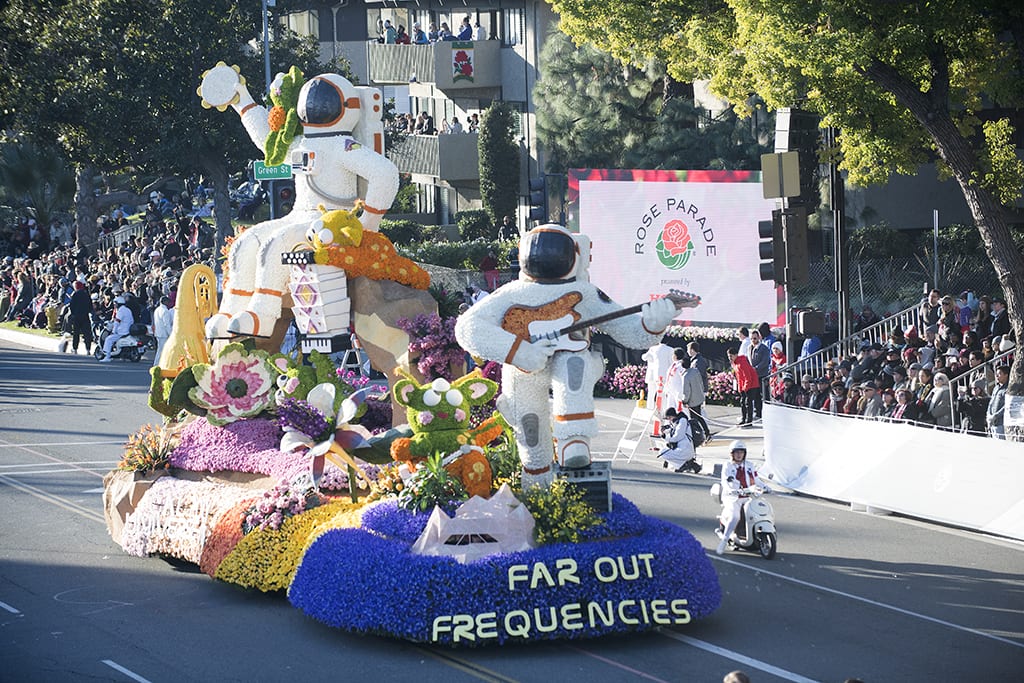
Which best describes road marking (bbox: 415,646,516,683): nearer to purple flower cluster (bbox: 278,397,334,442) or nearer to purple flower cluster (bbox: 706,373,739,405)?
purple flower cluster (bbox: 278,397,334,442)

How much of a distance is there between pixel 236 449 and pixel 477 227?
2758 cm

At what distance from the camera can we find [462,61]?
1751 inches

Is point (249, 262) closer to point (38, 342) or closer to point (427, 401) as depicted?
point (427, 401)

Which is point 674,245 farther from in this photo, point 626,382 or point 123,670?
point 123,670

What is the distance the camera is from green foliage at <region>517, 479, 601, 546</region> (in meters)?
12.2

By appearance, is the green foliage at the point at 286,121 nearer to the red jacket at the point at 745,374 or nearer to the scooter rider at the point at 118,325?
the red jacket at the point at 745,374

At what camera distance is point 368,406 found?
15656mm

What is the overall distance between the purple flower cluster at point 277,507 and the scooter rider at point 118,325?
19191mm

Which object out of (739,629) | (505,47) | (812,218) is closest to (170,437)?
(739,629)

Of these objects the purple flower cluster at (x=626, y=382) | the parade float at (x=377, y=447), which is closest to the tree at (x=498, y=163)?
the purple flower cluster at (x=626, y=382)

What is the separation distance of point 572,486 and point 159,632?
3.53 metres

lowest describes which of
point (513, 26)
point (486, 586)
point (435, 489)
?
point (486, 586)

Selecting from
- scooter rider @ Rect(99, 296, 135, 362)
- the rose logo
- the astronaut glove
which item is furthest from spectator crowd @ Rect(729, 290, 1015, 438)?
scooter rider @ Rect(99, 296, 135, 362)

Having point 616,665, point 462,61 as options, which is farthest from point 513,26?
point 616,665
